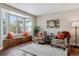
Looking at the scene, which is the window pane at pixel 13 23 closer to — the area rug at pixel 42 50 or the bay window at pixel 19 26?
the bay window at pixel 19 26

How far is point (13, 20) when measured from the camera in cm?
248

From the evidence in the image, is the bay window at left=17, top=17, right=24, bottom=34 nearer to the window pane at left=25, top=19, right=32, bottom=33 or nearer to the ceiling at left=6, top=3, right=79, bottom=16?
the window pane at left=25, top=19, right=32, bottom=33

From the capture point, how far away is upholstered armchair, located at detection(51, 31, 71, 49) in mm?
2472

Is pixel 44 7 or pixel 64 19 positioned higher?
pixel 44 7

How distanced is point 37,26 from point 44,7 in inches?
23.2

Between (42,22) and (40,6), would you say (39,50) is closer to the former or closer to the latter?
(42,22)

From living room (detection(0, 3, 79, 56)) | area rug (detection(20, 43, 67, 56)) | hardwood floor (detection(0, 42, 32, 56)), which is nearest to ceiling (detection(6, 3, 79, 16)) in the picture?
living room (detection(0, 3, 79, 56))

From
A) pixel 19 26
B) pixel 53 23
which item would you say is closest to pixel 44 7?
pixel 53 23

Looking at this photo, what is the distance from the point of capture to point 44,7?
2457mm

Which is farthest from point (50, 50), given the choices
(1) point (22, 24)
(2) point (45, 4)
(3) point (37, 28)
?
(2) point (45, 4)

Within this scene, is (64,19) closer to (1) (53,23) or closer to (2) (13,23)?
(1) (53,23)

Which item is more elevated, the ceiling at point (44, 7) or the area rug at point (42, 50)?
the ceiling at point (44, 7)

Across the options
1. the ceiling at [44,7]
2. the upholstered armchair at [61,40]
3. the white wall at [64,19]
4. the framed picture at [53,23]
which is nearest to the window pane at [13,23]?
the ceiling at [44,7]

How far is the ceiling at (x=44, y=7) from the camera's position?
236cm
